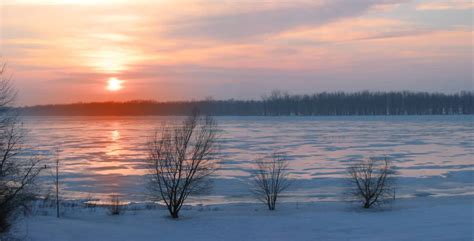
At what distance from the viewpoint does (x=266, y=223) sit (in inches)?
806

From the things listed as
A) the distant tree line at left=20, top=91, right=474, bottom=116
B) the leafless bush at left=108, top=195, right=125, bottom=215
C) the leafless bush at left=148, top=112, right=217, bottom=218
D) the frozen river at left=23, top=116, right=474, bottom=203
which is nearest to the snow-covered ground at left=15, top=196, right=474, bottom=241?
the leafless bush at left=108, top=195, right=125, bottom=215

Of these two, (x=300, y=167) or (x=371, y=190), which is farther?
(x=300, y=167)

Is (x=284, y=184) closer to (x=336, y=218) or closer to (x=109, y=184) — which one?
(x=336, y=218)

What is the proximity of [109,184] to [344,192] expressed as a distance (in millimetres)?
11494

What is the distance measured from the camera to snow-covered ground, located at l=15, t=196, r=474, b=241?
18172 mm

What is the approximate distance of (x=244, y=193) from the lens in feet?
84.0

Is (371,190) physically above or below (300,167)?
below

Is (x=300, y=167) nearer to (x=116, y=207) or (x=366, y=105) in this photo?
(x=116, y=207)

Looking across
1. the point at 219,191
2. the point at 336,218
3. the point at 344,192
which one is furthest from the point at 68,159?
the point at 336,218

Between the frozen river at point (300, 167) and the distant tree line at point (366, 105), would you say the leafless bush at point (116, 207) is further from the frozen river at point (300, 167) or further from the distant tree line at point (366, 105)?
the distant tree line at point (366, 105)

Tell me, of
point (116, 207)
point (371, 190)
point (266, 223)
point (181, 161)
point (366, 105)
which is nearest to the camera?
point (266, 223)

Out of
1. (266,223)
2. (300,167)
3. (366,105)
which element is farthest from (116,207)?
(366,105)

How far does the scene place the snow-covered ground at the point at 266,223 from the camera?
18.2 metres

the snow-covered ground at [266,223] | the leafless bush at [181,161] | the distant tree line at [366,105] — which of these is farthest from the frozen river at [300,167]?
the distant tree line at [366,105]
